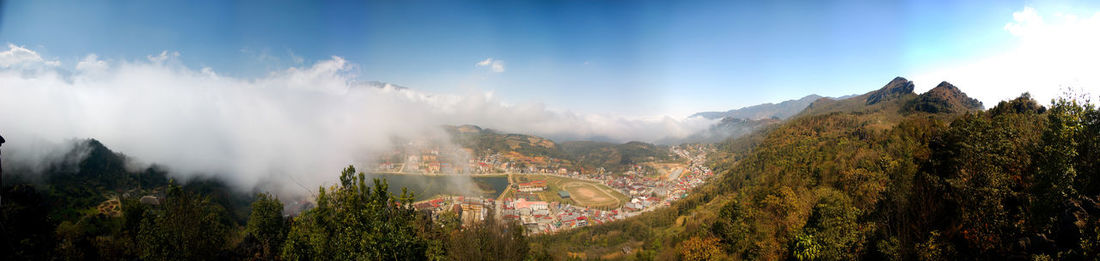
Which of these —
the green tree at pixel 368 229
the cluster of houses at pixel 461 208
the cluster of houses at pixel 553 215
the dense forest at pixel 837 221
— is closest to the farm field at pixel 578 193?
the cluster of houses at pixel 553 215

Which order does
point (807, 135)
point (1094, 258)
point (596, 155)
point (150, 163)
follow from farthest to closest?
point (596, 155) < point (807, 135) < point (150, 163) < point (1094, 258)

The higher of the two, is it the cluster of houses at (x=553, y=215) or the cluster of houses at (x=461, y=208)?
the cluster of houses at (x=461, y=208)

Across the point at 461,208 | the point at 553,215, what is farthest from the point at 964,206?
the point at 553,215

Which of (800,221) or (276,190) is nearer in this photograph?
(800,221)

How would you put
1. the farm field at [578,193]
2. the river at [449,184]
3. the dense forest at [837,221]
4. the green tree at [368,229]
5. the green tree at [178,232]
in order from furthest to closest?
the river at [449,184] < the farm field at [578,193] < the green tree at [178,232] < the green tree at [368,229] < the dense forest at [837,221]

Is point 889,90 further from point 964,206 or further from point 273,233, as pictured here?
point 273,233

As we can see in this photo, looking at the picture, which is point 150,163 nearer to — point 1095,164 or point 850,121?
point 1095,164

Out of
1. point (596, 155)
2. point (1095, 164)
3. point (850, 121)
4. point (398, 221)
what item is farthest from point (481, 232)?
point (596, 155)

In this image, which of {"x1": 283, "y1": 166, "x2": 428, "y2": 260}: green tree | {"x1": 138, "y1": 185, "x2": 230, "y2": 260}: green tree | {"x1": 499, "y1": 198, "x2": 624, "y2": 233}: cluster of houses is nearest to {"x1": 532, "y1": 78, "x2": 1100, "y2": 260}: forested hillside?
{"x1": 283, "y1": 166, "x2": 428, "y2": 260}: green tree

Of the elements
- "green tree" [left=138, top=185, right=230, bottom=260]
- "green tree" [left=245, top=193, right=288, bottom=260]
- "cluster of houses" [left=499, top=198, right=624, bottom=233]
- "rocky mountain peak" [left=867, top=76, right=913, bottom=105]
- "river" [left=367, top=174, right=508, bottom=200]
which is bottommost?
"cluster of houses" [left=499, top=198, right=624, bottom=233]

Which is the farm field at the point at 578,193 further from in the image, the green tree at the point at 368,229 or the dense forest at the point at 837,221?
the green tree at the point at 368,229

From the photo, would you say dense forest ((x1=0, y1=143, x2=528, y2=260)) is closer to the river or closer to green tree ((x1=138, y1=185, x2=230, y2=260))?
green tree ((x1=138, y1=185, x2=230, y2=260))
